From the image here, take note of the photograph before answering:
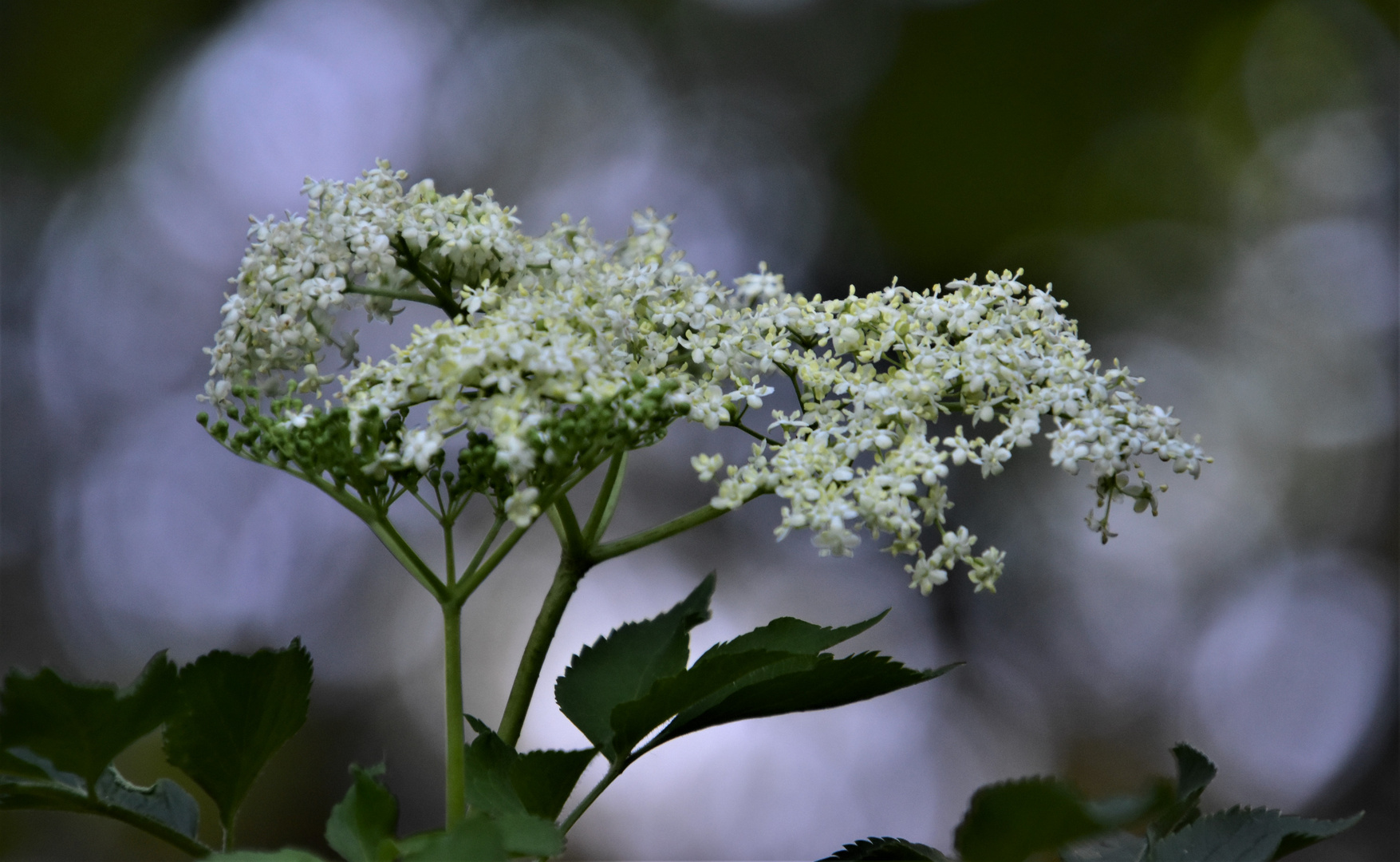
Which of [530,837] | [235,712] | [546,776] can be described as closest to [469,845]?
[530,837]

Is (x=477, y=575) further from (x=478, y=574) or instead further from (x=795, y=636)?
(x=795, y=636)

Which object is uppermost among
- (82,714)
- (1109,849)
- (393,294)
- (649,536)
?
(393,294)

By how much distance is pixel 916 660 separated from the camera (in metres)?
2.46

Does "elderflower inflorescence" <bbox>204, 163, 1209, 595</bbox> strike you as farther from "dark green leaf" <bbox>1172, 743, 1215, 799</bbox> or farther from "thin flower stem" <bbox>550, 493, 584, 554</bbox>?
"dark green leaf" <bbox>1172, 743, 1215, 799</bbox>

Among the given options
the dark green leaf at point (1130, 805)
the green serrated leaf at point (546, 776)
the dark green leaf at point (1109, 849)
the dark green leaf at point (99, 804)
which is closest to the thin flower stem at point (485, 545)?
the green serrated leaf at point (546, 776)

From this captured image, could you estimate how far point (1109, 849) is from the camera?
0.66 metres

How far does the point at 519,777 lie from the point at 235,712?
180 millimetres

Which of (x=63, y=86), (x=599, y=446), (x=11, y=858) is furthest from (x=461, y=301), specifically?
(x=63, y=86)

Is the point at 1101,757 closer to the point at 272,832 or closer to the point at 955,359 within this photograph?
the point at 272,832

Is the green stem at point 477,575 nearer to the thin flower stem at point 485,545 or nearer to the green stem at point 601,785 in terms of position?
the thin flower stem at point 485,545

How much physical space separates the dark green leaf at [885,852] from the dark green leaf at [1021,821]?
0.16 m

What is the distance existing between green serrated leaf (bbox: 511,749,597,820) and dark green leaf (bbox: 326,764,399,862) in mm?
80

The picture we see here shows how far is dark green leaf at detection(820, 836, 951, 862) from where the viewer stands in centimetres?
59

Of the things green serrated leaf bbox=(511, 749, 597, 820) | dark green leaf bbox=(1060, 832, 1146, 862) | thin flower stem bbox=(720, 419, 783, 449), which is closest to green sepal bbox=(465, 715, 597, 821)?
green serrated leaf bbox=(511, 749, 597, 820)
